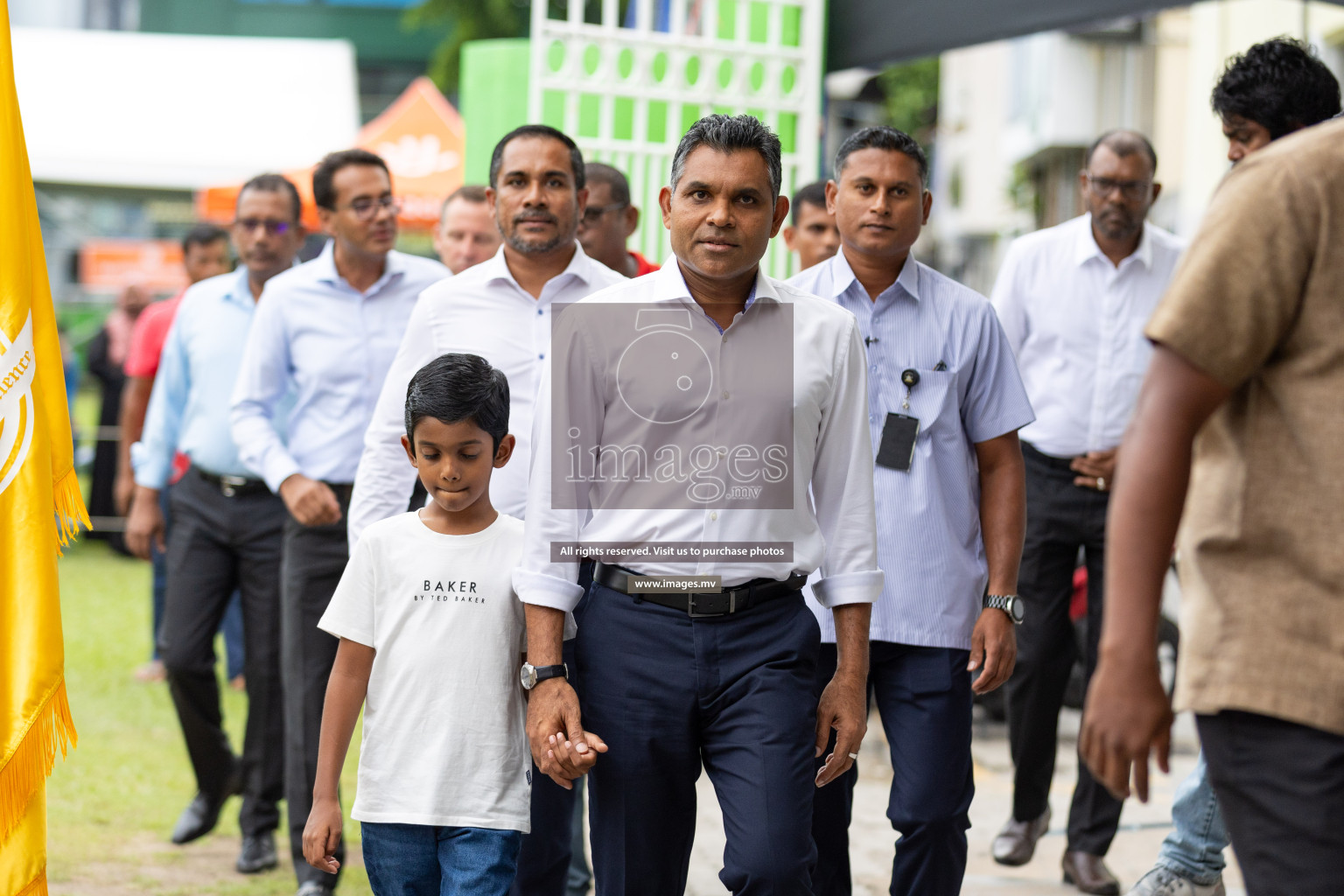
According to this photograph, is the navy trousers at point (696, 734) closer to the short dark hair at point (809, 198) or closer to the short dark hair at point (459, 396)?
the short dark hair at point (459, 396)

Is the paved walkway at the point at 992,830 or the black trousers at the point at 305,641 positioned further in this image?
the paved walkway at the point at 992,830

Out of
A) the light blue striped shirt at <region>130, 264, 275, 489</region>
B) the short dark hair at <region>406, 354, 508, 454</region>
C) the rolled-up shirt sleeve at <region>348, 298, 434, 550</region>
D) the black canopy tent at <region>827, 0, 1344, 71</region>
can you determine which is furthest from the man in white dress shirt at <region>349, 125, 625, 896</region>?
the black canopy tent at <region>827, 0, 1344, 71</region>

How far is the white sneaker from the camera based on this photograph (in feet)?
14.7

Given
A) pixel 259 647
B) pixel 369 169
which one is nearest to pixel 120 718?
pixel 259 647

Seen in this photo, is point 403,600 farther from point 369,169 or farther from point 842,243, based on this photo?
point 369,169

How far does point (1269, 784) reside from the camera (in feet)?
7.37

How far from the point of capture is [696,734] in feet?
11.2

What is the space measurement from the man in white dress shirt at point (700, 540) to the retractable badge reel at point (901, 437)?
0.63m

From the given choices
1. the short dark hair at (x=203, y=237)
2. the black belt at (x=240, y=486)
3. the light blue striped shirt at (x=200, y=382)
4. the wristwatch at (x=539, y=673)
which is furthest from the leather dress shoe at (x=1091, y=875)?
the short dark hair at (x=203, y=237)

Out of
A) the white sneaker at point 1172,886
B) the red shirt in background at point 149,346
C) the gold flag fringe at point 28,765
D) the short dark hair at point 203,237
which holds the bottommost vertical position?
the white sneaker at point 1172,886

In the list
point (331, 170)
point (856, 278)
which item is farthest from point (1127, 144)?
point (331, 170)

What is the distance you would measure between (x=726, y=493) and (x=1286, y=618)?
1.38 meters

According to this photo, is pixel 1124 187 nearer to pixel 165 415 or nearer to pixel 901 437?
pixel 901 437

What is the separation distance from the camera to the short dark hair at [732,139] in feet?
11.1
